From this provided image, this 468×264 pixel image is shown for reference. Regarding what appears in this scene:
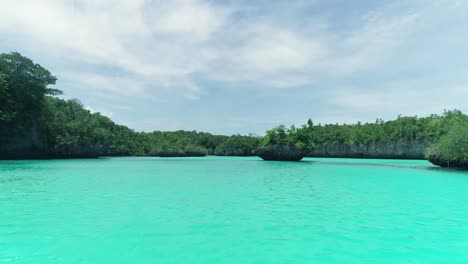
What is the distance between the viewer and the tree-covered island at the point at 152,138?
140 ft

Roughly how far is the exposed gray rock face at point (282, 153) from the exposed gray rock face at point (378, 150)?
16599 mm

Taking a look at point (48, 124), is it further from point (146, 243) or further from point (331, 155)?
point (331, 155)

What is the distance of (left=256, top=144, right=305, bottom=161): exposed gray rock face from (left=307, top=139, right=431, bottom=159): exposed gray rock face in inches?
654

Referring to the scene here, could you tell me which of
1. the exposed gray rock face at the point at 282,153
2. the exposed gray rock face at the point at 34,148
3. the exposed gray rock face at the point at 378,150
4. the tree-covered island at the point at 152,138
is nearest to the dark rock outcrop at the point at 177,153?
the tree-covered island at the point at 152,138

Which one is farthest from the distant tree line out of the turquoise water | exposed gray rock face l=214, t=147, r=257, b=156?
the turquoise water

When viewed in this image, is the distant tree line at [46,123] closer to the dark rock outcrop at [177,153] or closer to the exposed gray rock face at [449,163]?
the dark rock outcrop at [177,153]

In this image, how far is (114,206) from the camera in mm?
9930

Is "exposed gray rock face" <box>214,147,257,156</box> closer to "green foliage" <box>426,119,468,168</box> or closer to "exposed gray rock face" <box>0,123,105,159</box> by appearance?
"exposed gray rock face" <box>0,123,105,159</box>

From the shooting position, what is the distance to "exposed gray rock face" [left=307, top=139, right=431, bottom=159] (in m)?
73.1

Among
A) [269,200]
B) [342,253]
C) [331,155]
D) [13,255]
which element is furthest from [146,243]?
[331,155]

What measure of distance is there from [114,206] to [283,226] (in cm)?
543

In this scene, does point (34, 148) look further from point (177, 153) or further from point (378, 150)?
point (378, 150)

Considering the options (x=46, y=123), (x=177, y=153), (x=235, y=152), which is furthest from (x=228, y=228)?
(x=235, y=152)

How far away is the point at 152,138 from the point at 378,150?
6482 cm
